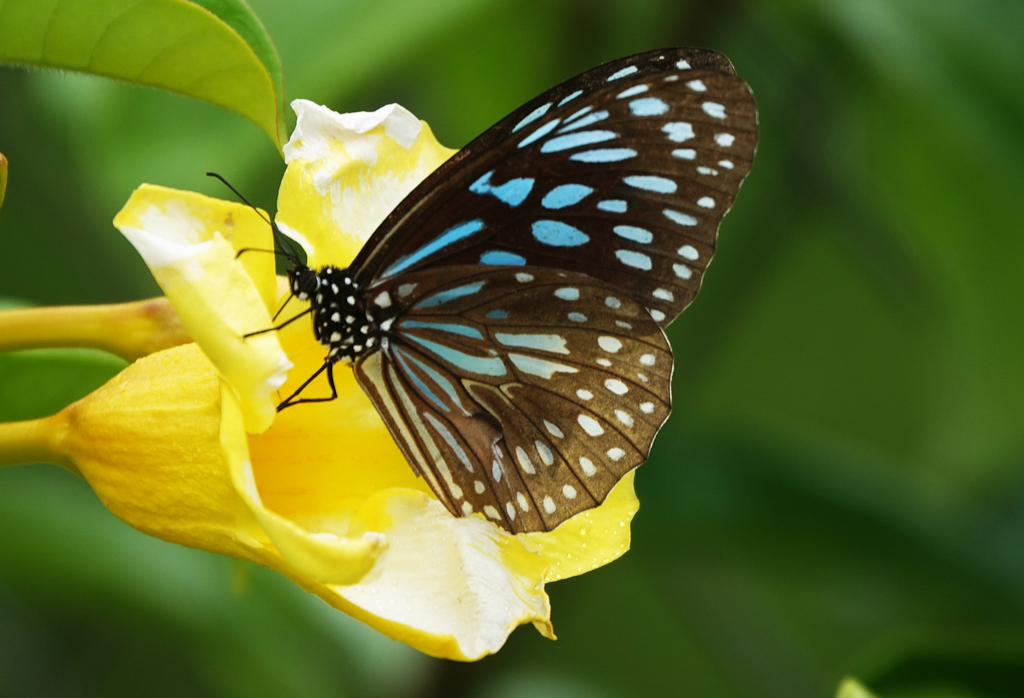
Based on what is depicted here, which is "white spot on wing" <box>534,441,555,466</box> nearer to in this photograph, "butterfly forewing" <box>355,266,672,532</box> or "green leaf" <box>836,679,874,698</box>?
"butterfly forewing" <box>355,266,672,532</box>

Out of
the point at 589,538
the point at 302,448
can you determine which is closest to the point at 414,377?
the point at 302,448

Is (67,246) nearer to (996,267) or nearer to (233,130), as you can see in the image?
(233,130)

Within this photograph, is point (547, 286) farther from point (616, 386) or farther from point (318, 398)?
point (318, 398)

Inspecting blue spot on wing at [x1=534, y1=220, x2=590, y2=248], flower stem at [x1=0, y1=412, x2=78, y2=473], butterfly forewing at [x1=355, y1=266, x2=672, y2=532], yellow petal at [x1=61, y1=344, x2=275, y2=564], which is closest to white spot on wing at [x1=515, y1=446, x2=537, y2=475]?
butterfly forewing at [x1=355, y1=266, x2=672, y2=532]

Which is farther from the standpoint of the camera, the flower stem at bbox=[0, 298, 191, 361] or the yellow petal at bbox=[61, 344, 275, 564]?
the flower stem at bbox=[0, 298, 191, 361]

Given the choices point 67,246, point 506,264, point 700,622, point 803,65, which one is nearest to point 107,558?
point 67,246

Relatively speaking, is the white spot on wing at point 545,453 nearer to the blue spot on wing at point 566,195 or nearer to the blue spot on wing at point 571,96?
the blue spot on wing at point 566,195

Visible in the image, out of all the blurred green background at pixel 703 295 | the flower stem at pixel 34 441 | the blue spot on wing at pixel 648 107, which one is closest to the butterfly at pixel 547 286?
the blue spot on wing at pixel 648 107
